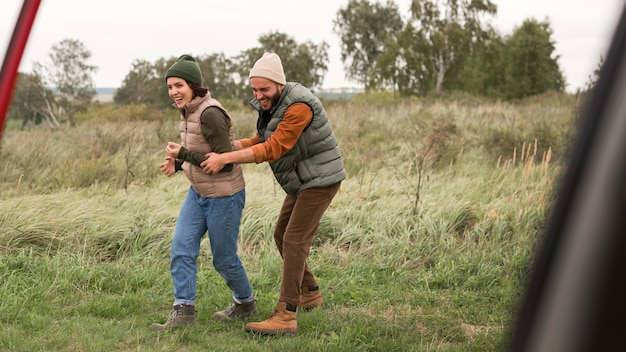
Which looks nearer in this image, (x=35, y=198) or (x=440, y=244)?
(x=440, y=244)

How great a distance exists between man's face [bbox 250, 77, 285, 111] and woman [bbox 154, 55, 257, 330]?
0.63 ft

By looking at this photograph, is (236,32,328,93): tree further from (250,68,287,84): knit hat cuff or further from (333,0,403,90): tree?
(250,68,287,84): knit hat cuff

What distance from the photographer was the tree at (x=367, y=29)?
77.8 ft

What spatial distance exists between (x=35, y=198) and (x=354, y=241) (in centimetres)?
271

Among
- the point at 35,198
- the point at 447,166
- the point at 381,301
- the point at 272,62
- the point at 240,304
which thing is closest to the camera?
the point at 272,62

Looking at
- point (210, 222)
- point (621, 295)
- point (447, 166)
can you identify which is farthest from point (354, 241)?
point (621, 295)

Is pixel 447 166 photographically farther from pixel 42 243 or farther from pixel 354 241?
pixel 42 243

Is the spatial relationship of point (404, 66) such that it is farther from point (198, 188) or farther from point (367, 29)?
point (198, 188)

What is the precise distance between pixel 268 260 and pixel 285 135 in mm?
1938

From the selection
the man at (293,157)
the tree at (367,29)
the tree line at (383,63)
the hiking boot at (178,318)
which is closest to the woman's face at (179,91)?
the man at (293,157)

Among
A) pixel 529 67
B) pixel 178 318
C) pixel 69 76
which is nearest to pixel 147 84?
pixel 69 76

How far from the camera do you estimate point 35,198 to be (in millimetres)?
6645

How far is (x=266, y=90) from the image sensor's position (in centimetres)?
391

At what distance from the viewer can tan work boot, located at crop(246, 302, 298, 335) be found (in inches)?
161
